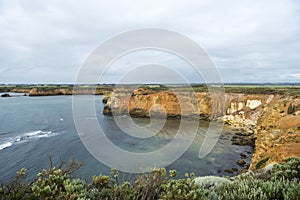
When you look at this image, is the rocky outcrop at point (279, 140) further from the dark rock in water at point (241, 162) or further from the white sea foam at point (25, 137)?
the white sea foam at point (25, 137)

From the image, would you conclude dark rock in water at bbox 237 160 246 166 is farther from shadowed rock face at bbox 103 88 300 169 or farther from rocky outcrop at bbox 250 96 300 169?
shadowed rock face at bbox 103 88 300 169

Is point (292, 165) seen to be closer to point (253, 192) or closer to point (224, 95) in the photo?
point (253, 192)

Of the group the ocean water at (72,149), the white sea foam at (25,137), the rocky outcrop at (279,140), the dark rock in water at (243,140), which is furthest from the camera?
the dark rock in water at (243,140)

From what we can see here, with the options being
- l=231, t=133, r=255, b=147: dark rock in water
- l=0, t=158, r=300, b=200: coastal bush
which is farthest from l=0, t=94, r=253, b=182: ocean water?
l=0, t=158, r=300, b=200: coastal bush

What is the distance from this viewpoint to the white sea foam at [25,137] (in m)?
23.2

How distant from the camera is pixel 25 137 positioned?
1014 inches

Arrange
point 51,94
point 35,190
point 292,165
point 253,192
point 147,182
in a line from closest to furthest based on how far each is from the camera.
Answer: point 35,190 → point 253,192 → point 147,182 → point 292,165 → point 51,94

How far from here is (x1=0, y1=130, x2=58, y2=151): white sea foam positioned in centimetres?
2325

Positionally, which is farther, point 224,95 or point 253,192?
point 224,95

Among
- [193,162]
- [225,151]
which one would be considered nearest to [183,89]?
[225,151]

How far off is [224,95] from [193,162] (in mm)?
26558

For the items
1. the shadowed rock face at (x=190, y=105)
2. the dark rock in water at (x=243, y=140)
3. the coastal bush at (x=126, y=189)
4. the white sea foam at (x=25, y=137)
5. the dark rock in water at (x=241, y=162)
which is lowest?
the dark rock in water at (x=241, y=162)

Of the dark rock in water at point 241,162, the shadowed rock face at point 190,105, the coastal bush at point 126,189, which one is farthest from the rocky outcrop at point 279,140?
the shadowed rock face at point 190,105

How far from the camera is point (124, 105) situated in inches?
1767
